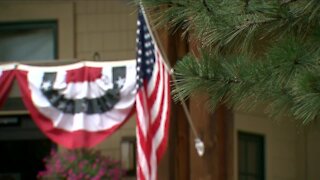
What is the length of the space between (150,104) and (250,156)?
2.90 meters

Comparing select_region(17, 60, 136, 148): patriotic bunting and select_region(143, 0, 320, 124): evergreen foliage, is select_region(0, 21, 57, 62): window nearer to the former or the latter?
select_region(17, 60, 136, 148): patriotic bunting

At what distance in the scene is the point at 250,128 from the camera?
11.0m

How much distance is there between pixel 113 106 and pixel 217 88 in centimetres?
463

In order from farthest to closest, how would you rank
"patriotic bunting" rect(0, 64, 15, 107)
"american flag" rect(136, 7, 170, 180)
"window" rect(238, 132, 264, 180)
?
"window" rect(238, 132, 264, 180) → "patriotic bunting" rect(0, 64, 15, 107) → "american flag" rect(136, 7, 170, 180)

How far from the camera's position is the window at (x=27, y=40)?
10.8 m

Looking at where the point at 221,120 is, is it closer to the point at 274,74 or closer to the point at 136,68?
the point at 136,68

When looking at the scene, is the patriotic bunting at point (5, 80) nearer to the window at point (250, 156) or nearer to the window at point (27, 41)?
the window at point (27, 41)

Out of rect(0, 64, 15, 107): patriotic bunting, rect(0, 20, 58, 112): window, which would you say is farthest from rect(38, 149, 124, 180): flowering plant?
rect(0, 20, 58, 112): window

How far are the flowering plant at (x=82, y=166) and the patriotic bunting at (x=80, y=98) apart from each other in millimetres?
443

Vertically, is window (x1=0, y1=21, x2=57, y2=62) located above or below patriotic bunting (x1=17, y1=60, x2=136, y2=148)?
above

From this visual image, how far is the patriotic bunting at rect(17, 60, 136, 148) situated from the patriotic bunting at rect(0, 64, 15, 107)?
96 millimetres

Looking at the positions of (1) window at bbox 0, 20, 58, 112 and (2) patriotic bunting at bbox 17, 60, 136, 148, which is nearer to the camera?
(2) patriotic bunting at bbox 17, 60, 136, 148

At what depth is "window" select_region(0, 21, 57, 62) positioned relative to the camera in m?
10.8

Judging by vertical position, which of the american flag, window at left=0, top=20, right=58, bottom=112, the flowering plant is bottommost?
the flowering plant
